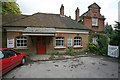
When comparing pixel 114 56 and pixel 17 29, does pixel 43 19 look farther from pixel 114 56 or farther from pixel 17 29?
pixel 114 56

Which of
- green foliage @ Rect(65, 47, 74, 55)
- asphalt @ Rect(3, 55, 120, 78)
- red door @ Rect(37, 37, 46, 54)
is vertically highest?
red door @ Rect(37, 37, 46, 54)

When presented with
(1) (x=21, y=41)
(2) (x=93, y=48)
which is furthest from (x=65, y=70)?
(2) (x=93, y=48)

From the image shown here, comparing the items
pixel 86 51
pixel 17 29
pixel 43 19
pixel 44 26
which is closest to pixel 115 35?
pixel 86 51

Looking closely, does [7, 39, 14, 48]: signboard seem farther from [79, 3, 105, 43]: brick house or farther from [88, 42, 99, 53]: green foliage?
[79, 3, 105, 43]: brick house

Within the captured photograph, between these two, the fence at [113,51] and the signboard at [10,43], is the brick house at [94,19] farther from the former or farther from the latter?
the signboard at [10,43]

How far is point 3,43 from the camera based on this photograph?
17.4m

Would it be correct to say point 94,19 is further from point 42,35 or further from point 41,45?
point 42,35

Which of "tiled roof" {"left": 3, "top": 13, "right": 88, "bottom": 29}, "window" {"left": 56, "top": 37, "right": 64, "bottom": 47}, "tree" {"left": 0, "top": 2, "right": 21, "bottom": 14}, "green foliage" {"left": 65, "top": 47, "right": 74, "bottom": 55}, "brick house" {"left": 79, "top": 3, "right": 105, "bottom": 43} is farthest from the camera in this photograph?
"brick house" {"left": 79, "top": 3, "right": 105, "bottom": 43}

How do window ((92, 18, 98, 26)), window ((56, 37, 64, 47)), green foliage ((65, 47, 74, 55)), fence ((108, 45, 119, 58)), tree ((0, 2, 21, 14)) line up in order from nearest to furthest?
1. fence ((108, 45, 119, 58))
2. green foliage ((65, 47, 74, 55))
3. window ((56, 37, 64, 47))
4. tree ((0, 2, 21, 14))
5. window ((92, 18, 98, 26))

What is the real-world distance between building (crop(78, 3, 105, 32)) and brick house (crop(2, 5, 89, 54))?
5188 millimetres

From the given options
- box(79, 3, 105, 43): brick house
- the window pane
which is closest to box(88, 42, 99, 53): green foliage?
the window pane

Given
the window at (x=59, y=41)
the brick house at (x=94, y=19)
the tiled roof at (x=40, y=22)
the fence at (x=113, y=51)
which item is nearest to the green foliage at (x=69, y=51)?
the window at (x=59, y=41)

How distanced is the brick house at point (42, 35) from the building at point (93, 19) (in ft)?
17.0

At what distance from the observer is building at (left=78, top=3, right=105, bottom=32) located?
25.1 metres
